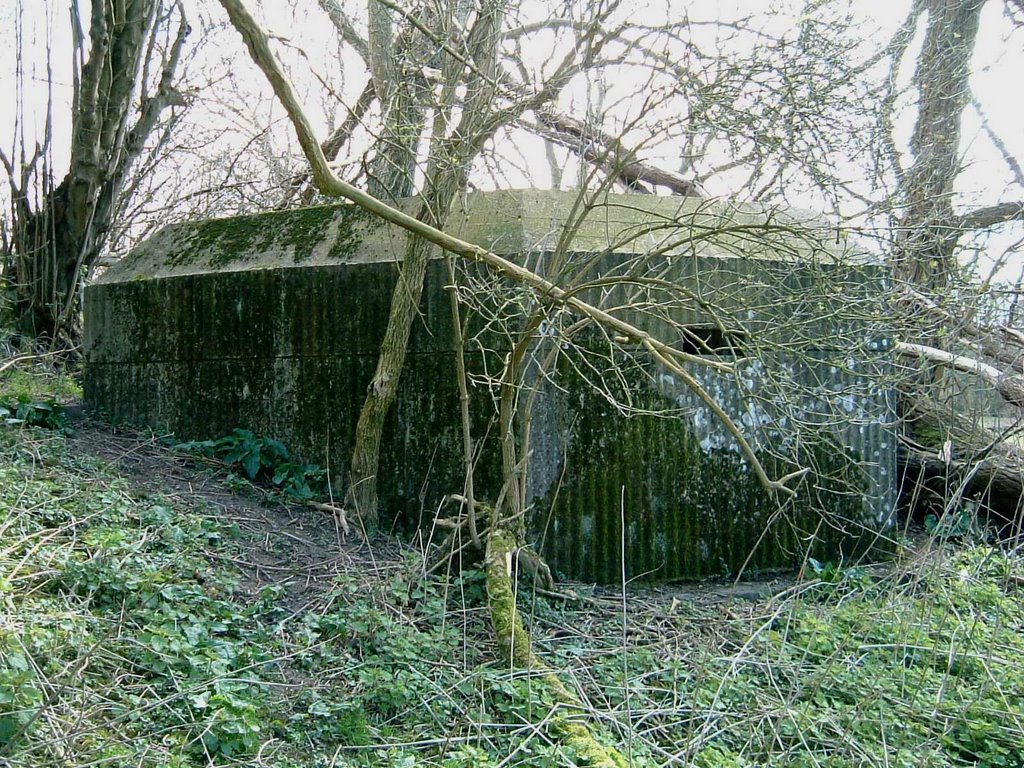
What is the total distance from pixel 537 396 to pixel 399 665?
1.81m

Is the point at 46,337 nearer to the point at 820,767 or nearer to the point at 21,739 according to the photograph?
the point at 21,739

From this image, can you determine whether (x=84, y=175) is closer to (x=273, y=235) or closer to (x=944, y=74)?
(x=273, y=235)

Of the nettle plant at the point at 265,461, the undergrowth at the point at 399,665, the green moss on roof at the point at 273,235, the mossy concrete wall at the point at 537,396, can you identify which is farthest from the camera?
the green moss on roof at the point at 273,235

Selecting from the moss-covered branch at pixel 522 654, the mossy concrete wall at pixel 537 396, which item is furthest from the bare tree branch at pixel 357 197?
the moss-covered branch at pixel 522 654

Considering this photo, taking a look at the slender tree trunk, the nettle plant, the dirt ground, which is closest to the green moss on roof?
the nettle plant

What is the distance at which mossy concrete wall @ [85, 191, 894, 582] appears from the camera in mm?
5105

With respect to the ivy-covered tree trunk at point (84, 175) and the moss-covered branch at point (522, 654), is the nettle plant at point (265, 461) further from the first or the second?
the ivy-covered tree trunk at point (84, 175)

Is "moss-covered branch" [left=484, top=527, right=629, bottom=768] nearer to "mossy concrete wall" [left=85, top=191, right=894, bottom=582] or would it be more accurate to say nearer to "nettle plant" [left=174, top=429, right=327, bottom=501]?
"mossy concrete wall" [left=85, top=191, right=894, bottom=582]

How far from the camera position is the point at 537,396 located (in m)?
5.08

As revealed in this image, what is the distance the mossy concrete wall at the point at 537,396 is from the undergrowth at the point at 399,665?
1.89 feet

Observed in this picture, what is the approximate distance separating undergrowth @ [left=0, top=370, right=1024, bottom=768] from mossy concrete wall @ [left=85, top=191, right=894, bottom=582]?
576 mm

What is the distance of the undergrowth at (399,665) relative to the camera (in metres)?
3.06

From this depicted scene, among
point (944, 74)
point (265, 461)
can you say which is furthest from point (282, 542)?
point (944, 74)

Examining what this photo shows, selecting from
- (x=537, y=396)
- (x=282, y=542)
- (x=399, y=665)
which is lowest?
(x=399, y=665)
